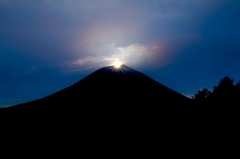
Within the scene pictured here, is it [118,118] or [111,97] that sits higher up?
[111,97]

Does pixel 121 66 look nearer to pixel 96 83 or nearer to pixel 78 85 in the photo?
pixel 96 83

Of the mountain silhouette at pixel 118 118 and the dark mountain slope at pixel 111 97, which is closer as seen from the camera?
the mountain silhouette at pixel 118 118

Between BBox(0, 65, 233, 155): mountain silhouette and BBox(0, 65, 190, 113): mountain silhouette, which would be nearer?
BBox(0, 65, 233, 155): mountain silhouette

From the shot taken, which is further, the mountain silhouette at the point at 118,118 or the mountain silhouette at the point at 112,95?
the mountain silhouette at the point at 112,95

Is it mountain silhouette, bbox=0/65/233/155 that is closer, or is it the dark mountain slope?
mountain silhouette, bbox=0/65/233/155

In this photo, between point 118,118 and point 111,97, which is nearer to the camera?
point 118,118

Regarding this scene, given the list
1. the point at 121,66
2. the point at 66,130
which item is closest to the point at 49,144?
the point at 66,130

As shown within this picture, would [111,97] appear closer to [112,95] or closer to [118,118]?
[112,95]

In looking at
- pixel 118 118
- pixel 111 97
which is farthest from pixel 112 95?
pixel 118 118
